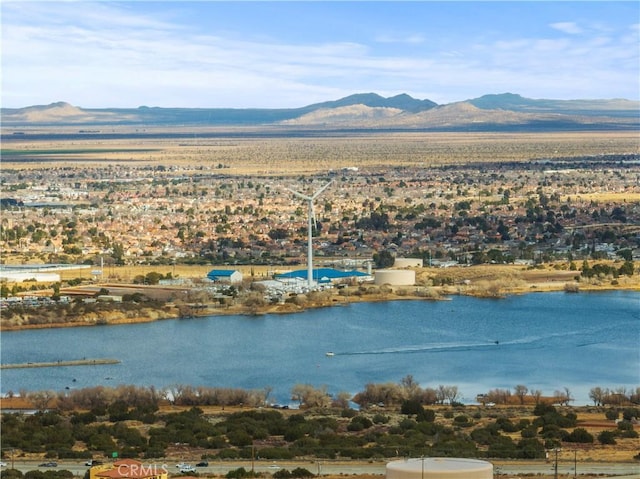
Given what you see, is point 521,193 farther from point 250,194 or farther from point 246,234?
point 246,234

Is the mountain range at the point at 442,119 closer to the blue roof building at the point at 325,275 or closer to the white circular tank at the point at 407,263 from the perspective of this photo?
the white circular tank at the point at 407,263

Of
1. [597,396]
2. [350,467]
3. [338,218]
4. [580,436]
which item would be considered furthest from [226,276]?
[350,467]

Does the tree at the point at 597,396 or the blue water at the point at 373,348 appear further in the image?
the blue water at the point at 373,348

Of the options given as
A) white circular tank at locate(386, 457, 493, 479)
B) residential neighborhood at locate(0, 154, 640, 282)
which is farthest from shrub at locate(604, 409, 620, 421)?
residential neighborhood at locate(0, 154, 640, 282)

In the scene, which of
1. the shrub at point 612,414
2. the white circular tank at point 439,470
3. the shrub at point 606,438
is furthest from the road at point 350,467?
the shrub at point 612,414

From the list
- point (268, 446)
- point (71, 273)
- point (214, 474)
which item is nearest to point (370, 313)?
point (71, 273)

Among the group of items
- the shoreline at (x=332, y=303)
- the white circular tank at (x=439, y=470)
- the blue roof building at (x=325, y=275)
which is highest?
the white circular tank at (x=439, y=470)
